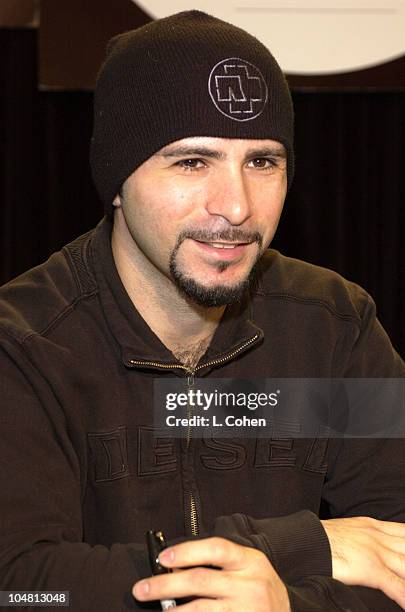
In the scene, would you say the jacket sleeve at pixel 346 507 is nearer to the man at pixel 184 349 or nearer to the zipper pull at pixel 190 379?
the man at pixel 184 349

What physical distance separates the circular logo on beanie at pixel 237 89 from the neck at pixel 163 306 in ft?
0.90

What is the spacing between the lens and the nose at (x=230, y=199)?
1.42 metres

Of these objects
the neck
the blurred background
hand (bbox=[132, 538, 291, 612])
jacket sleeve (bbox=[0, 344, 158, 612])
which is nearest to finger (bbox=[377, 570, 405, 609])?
hand (bbox=[132, 538, 291, 612])

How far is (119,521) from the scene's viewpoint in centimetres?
145

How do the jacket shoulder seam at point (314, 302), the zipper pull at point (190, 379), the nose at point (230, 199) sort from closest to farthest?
the nose at point (230, 199)
the zipper pull at point (190, 379)
the jacket shoulder seam at point (314, 302)

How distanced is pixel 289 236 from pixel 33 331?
4.53 ft

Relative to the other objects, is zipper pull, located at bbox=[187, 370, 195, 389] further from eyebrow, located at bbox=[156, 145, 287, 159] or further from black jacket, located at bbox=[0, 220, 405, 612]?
eyebrow, located at bbox=[156, 145, 287, 159]

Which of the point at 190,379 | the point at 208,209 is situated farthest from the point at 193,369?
the point at 208,209

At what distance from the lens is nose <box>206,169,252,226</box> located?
142cm

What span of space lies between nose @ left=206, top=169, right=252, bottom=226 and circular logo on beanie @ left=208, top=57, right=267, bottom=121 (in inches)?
3.6

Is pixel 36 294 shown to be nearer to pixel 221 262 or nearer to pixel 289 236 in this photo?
pixel 221 262

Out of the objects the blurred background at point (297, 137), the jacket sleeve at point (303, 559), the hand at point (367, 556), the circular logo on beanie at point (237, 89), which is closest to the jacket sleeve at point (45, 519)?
the jacket sleeve at point (303, 559)

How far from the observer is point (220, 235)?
143 centimetres

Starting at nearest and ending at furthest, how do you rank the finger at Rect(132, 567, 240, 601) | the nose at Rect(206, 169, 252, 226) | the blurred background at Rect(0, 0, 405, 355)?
the finger at Rect(132, 567, 240, 601), the nose at Rect(206, 169, 252, 226), the blurred background at Rect(0, 0, 405, 355)
